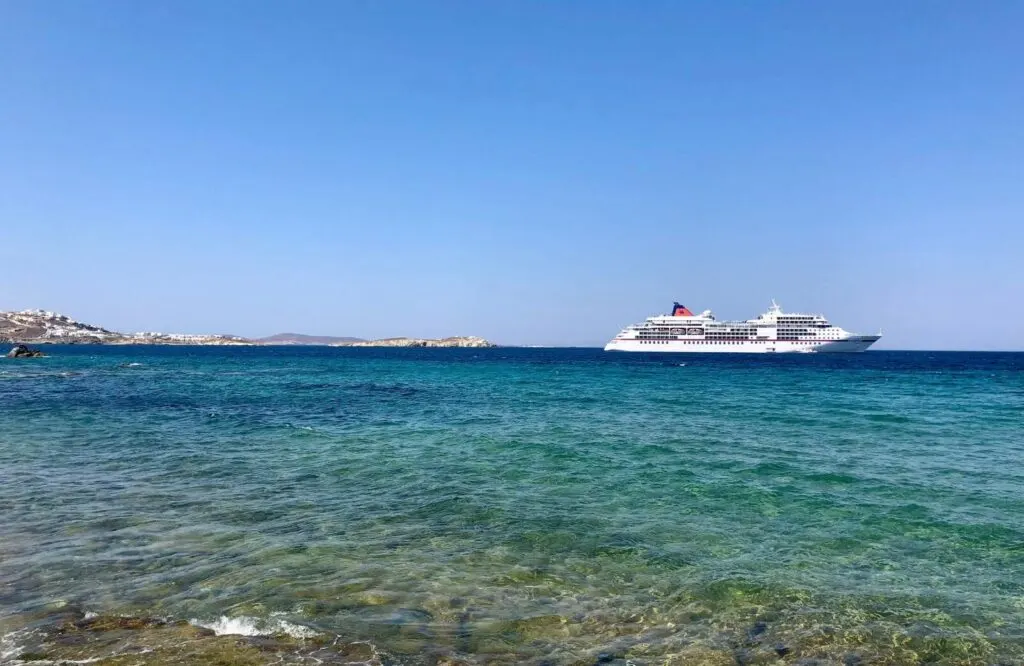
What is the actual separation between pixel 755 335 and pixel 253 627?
493ft

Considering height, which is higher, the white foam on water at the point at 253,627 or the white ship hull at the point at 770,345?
the white ship hull at the point at 770,345

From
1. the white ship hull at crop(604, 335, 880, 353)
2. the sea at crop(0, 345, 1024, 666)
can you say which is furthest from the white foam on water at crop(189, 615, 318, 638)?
the white ship hull at crop(604, 335, 880, 353)

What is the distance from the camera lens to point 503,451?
63.2 feet

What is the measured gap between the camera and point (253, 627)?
22.4 feet

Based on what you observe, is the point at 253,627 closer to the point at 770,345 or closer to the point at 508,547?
the point at 508,547

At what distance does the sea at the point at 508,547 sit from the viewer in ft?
21.9

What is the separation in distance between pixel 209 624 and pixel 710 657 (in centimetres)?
567

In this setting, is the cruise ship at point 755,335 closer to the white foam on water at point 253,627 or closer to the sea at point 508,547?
the sea at point 508,547

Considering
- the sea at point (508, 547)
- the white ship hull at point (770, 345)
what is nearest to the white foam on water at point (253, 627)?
the sea at point (508, 547)

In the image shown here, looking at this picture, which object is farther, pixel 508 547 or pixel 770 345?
pixel 770 345

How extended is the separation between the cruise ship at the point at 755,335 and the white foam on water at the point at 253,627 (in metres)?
147

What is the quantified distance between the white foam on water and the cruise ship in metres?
147

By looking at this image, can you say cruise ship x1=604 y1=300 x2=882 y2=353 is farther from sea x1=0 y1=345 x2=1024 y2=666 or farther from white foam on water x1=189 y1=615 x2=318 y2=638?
white foam on water x1=189 y1=615 x2=318 y2=638

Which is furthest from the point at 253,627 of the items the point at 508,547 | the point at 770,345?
the point at 770,345
